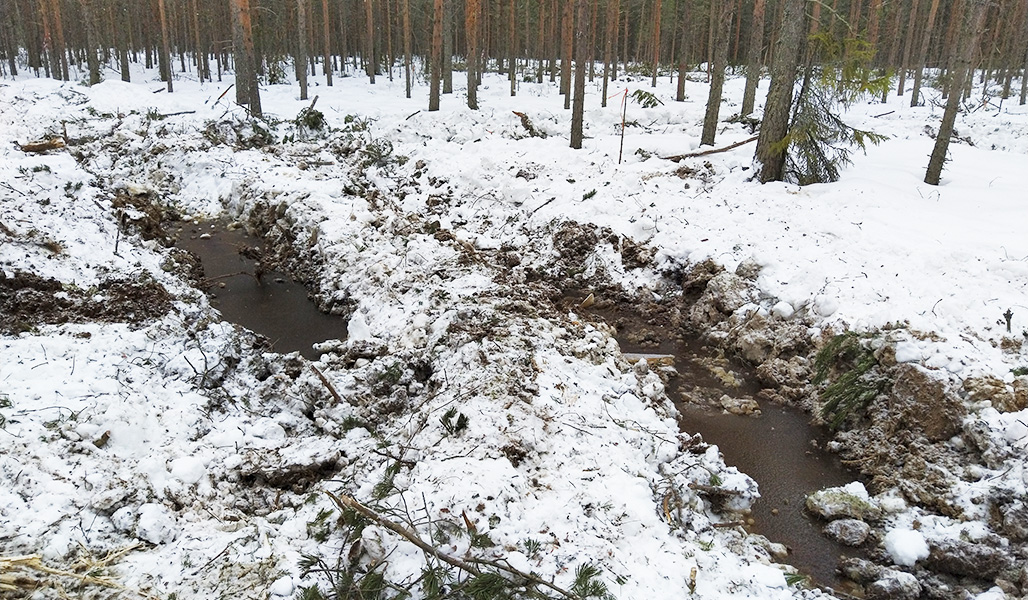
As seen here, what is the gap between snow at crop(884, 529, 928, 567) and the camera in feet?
15.6

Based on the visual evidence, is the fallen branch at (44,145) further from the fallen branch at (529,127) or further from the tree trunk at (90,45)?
the fallen branch at (529,127)

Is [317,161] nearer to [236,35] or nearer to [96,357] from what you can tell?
[236,35]

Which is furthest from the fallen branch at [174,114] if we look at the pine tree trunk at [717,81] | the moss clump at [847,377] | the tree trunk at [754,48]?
the moss clump at [847,377]

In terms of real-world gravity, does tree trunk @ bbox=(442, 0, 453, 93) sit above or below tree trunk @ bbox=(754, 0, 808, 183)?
above

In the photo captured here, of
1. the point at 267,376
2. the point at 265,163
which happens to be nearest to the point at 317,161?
the point at 265,163

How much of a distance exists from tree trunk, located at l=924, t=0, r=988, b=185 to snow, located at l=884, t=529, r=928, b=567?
7.77 meters

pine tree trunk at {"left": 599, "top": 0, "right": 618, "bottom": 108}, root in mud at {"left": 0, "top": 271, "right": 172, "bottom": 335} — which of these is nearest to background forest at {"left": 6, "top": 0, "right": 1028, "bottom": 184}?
pine tree trunk at {"left": 599, "top": 0, "right": 618, "bottom": 108}

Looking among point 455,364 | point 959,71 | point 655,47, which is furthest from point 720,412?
point 655,47

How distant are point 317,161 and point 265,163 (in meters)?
1.36

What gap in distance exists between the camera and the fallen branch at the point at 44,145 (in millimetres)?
13532

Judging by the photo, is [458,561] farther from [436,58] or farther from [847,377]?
[436,58]

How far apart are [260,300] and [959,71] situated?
12.8m

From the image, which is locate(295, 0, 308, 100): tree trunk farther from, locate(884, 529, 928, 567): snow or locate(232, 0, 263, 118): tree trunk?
locate(884, 529, 928, 567): snow

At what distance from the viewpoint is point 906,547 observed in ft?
15.8
